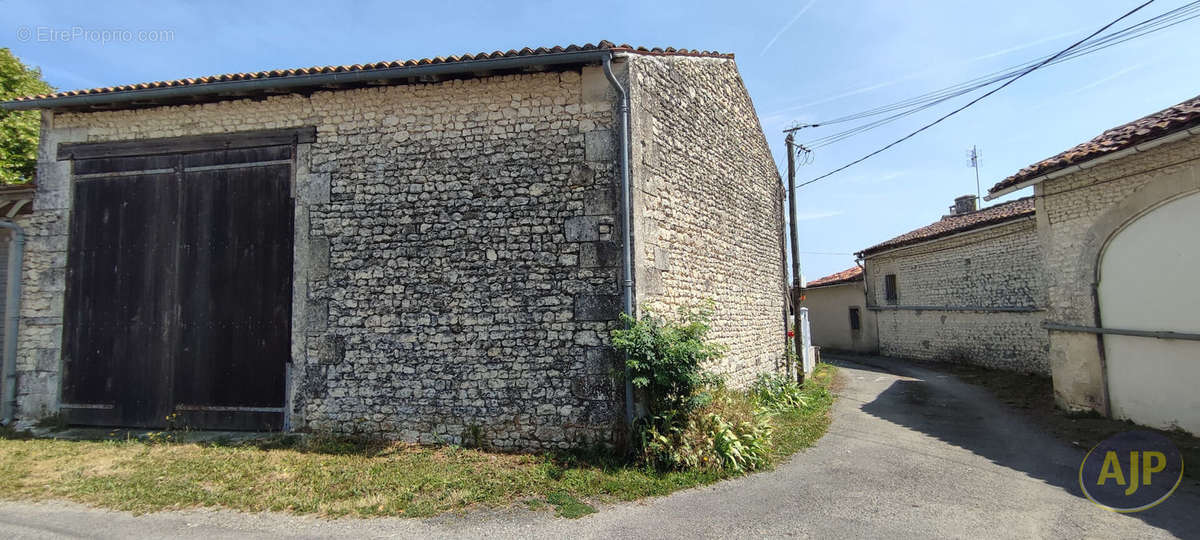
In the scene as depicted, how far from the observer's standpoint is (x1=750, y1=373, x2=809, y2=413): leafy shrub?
8.88 meters

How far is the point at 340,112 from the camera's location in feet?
23.0

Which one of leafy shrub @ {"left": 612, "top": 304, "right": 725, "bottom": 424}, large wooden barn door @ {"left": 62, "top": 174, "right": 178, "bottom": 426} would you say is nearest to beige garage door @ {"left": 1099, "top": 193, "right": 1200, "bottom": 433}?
leafy shrub @ {"left": 612, "top": 304, "right": 725, "bottom": 424}

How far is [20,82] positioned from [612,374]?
1456cm

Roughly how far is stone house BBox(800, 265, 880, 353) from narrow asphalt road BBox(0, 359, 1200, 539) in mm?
14148

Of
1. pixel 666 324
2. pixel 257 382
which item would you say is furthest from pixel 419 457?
pixel 666 324

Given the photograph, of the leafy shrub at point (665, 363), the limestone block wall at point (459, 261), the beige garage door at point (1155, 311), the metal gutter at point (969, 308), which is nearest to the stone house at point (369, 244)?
the limestone block wall at point (459, 261)

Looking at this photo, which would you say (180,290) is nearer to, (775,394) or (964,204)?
(775,394)

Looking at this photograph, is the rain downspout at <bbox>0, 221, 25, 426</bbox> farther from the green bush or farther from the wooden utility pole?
the wooden utility pole

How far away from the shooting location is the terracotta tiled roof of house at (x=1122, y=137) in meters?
6.43

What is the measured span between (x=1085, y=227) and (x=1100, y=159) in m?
1.15

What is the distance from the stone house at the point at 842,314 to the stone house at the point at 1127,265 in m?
11.4

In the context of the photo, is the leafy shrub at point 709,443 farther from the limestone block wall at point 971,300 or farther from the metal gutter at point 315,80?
the limestone block wall at point 971,300

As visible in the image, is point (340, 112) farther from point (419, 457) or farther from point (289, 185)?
point (419, 457)

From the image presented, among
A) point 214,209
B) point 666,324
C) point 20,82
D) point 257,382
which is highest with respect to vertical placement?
point 20,82
